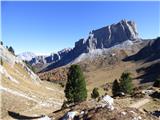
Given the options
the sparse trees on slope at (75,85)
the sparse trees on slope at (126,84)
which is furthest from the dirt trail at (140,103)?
the sparse trees on slope at (126,84)

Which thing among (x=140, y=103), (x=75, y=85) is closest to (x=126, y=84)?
(x=75, y=85)

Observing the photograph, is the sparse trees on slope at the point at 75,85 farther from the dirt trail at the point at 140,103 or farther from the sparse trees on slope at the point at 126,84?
the sparse trees on slope at the point at 126,84

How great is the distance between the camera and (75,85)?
70938 millimetres

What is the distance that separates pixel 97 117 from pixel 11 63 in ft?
345

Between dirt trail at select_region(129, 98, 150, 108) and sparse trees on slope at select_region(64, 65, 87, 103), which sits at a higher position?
sparse trees on slope at select_region(64, 65, 87, 103)

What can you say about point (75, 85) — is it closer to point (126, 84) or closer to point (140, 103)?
point (140, 103)

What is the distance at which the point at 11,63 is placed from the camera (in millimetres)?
133250

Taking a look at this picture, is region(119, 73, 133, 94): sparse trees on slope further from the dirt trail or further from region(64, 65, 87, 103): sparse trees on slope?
the dirt trail

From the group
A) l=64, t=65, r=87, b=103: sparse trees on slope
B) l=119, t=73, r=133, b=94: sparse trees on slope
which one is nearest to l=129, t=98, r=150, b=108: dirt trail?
l=64, t=65, r=87, b=103: sparse trees on slope

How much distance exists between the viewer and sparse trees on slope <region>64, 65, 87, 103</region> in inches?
2751

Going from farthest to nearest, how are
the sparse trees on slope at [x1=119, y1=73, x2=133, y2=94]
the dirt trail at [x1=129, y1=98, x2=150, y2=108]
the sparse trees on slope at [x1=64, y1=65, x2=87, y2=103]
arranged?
the sparse trees on slope at [x1=119, y1=73, x2=133, y2=94] < the sparse trees on slope at [x1=64, y1=65, x2=87, y2=103] < the dirt trail at [x1=129, y1=98, x2=150, y2=108]

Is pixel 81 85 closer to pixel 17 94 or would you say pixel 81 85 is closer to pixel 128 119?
pixel 17 94

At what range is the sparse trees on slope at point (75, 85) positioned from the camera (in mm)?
69875

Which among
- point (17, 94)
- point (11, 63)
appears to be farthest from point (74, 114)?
point (11, 63)
